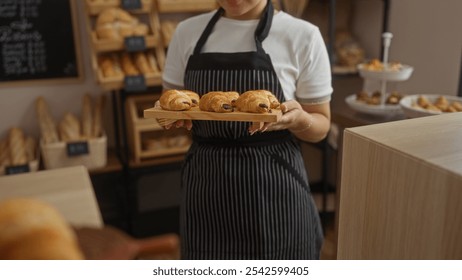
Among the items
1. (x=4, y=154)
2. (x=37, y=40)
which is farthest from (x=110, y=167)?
(x=37, y=40)

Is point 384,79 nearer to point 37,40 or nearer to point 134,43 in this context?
point 134,43

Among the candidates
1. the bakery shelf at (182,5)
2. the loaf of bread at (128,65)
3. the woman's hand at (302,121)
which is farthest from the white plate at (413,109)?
the loaf of bread at (128,65)

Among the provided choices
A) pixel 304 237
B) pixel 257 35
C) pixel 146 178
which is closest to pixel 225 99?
pixel 257 35

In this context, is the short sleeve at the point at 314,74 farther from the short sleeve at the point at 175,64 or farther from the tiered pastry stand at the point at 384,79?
the tiered pastry stand at the point at 384,79

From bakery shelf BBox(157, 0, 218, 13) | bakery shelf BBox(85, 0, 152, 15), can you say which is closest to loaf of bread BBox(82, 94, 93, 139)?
bakery shelf BBox(85, 0, 152, 15)

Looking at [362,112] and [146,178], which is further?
[146,178]

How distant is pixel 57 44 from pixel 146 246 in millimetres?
2168

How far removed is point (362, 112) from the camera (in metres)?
1.90

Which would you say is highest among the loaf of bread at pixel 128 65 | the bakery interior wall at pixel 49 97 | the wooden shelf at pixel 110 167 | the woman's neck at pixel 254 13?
the woman's neck at pixel 254 13

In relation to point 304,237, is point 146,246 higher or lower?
higher

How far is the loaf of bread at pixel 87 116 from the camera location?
219cm

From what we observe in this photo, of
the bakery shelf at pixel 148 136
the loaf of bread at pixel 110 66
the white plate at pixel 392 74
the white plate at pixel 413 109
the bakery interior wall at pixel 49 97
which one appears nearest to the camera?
the white plate at pixel 413 109
